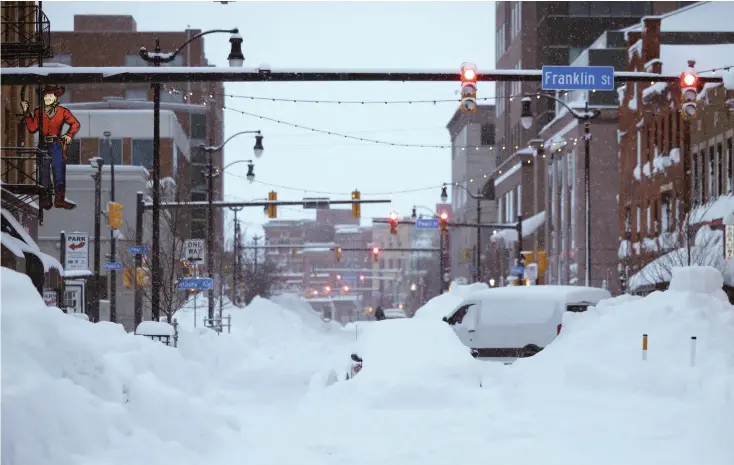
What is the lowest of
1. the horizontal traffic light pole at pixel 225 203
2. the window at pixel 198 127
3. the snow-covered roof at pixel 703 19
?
the horizontal traffic light pole at pixel 225 203

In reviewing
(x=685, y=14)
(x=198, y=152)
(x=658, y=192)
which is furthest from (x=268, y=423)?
(x=198, y=152)

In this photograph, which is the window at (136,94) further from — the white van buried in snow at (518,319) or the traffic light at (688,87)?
the traffic light at (688,87)

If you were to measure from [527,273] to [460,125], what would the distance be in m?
83.4

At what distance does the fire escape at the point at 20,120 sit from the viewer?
83.3 ft

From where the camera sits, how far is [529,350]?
25.1 m

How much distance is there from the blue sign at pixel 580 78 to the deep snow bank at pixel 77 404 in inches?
365

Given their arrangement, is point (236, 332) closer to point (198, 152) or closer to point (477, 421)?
point (477, 421)

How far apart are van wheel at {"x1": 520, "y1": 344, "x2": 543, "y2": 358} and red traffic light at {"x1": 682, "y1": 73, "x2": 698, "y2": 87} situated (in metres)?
6.57

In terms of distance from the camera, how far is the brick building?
42766 millimetres

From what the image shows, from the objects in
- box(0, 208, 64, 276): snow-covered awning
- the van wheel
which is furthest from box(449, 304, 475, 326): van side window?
box(0, 208, 64, 276): snow-covered awning

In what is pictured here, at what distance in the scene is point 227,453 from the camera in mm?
12188

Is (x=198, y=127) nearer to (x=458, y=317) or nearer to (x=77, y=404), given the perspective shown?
(x=458, y=317)

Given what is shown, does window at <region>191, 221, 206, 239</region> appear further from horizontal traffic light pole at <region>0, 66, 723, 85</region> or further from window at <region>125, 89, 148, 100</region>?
horizontal traffic light pole at <region>0, 66, 723, 85</region>

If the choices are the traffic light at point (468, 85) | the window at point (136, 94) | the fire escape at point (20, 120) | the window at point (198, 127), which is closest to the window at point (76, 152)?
the window at point (136, 94)
